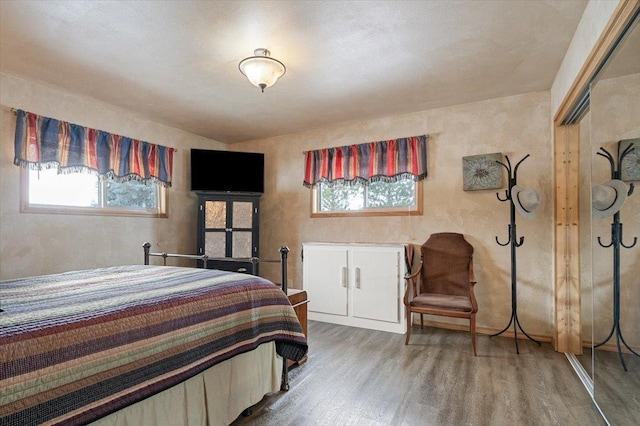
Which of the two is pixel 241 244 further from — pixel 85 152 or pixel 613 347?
pixel 613 347

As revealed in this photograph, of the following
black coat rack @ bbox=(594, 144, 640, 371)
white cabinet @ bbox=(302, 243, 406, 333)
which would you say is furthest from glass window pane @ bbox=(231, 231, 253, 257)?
black coat rack @ bbox=(594, 144, 640, 371)

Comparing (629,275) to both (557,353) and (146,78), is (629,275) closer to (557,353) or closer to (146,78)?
(557,353)

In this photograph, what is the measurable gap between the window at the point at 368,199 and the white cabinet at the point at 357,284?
1.89 feet

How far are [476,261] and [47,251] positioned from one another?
14.3 ft

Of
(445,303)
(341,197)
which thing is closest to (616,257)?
(445,303)

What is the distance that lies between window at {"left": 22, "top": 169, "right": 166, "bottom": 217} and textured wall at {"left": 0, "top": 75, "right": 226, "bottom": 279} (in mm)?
75

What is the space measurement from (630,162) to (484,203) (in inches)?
72.3

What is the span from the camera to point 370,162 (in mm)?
4023

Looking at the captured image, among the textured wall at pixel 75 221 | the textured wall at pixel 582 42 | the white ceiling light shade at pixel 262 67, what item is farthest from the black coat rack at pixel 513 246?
the textured wall at pixel 75 221

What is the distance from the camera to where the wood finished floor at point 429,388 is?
1.86 m

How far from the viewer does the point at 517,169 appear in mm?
3326

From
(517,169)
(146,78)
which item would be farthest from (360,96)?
(146,78)

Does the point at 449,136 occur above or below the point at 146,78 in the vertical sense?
below

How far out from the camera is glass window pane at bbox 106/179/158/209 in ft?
12.2
